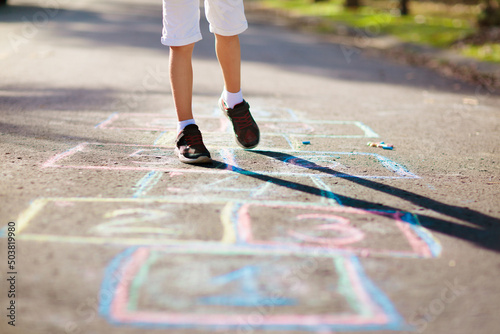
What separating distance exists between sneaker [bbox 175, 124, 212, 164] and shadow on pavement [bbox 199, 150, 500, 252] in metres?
0.07

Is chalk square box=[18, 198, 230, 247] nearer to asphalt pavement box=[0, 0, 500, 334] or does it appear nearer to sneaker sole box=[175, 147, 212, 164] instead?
asphalt pavement box=[0, 0, 500, 334]

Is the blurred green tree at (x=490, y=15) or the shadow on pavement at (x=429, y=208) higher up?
the shadow on pavement at (x=429, y=208)

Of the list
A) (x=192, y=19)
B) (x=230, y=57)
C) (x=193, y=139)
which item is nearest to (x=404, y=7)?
(x=230, y=57)

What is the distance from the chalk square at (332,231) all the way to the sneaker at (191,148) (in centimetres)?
62

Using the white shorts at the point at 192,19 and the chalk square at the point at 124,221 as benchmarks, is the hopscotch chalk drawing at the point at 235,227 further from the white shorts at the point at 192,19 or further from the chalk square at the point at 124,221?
the white shorts at the point at 192,19

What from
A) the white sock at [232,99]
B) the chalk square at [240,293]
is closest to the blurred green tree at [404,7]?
the white sock at [232,99]

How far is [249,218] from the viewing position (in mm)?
2203

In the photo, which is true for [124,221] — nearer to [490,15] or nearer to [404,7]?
[490,15]

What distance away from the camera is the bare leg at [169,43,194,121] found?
9.65 ft

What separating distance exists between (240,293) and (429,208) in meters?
1.17

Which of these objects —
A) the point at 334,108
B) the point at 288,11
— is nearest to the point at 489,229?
the point at 334,108

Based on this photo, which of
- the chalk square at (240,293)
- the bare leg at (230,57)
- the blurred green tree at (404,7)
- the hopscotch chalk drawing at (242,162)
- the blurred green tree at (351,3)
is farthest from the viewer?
the blurred green tree at (351,3)

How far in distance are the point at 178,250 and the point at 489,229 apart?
4.35 ft

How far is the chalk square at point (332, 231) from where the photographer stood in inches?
78.0
